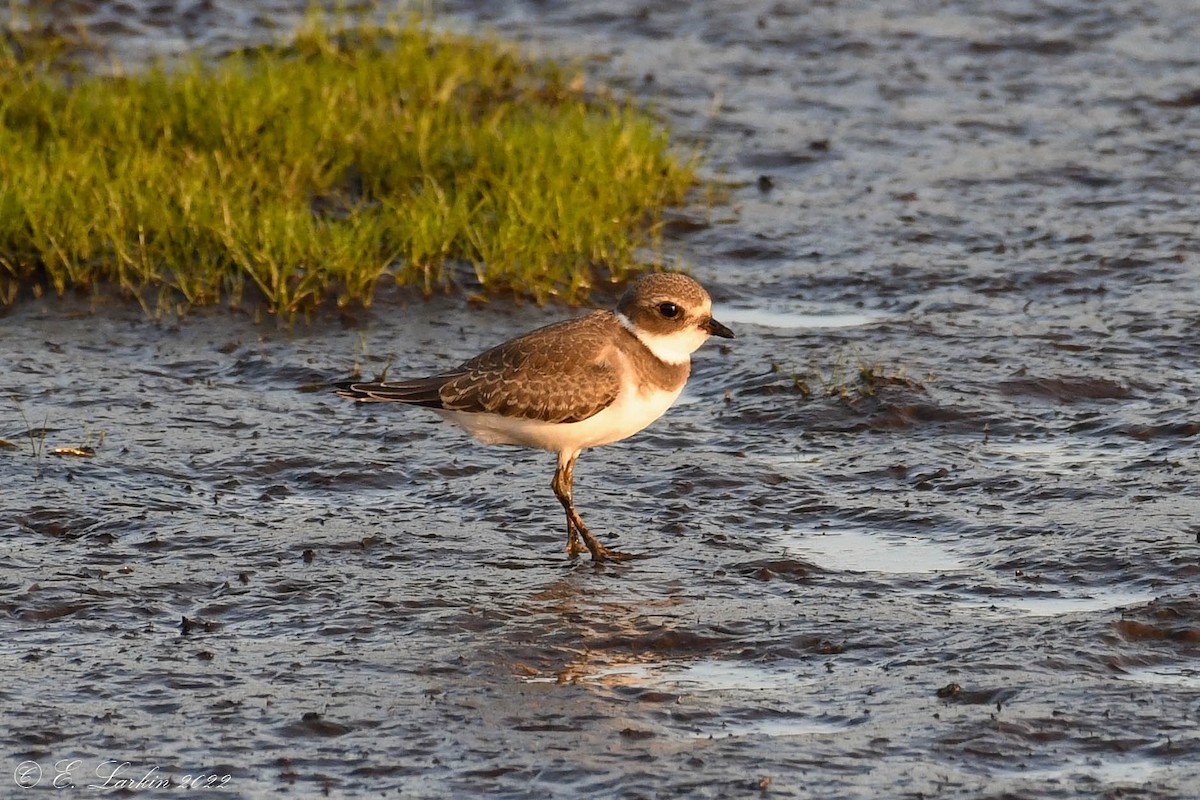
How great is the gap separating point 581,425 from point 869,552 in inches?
53.4

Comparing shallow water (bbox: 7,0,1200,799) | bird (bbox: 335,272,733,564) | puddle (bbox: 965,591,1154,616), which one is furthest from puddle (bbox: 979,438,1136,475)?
bird (bbox: 335,272,733,564)

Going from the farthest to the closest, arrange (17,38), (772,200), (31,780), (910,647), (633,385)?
(17,38) < (772,200) < (633,385) < (910,647) < (31,780)

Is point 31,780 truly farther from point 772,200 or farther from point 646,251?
point 772,200

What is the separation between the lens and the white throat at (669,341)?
324 inches

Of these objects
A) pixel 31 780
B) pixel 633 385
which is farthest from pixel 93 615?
pixel 633 385

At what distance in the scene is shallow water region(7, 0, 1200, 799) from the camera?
6.13 m

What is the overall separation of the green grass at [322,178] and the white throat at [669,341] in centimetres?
248

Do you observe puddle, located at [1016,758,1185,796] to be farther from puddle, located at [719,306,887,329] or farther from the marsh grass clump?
puddle, located at [719,306,887,329]

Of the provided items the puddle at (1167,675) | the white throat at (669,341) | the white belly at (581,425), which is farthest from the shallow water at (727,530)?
the white throat at (669,341)

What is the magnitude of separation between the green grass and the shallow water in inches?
12.0

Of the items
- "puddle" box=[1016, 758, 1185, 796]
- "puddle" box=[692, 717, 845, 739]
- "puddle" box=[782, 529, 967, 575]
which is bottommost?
"puddle" box=[782, 529, 967, 575]

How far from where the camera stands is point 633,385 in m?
8.01

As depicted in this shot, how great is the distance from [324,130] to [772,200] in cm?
310

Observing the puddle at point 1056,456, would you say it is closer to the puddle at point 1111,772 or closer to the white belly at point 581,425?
the white belly at point 581,425
